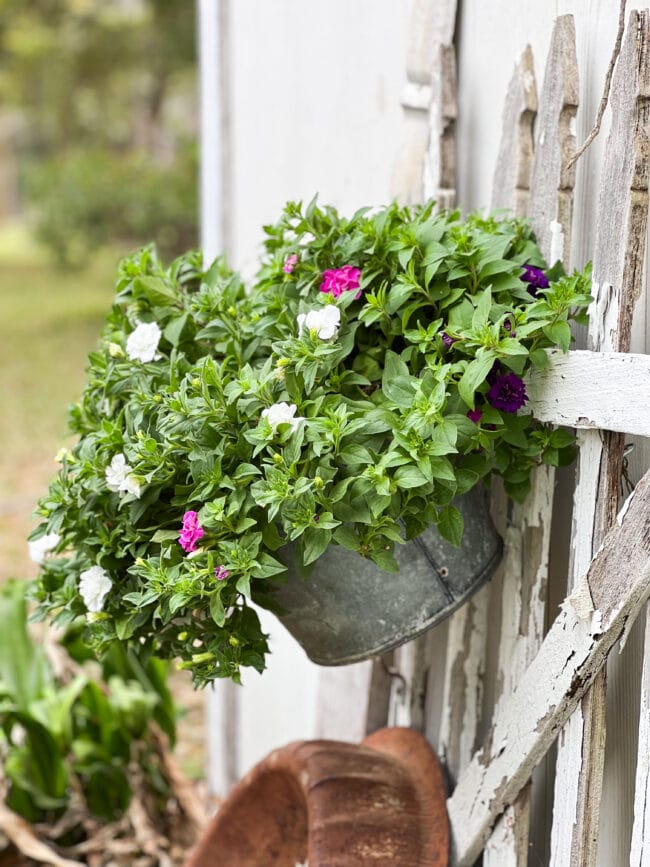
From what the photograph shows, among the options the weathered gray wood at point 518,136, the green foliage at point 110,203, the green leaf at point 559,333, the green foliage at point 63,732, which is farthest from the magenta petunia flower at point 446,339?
the green foliage at point 110,203

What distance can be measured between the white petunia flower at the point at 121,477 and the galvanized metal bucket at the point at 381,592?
0.19 metres

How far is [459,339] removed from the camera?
1.13 meters

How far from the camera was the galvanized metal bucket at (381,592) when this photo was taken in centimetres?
124

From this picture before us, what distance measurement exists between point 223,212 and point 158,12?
1007 cm

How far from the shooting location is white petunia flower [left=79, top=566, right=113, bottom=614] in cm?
122

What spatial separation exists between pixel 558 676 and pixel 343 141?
4.39 feet

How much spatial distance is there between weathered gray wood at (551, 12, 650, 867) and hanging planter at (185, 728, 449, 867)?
0.26 metres

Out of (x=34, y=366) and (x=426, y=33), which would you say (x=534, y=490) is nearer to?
(x=426, y=33)

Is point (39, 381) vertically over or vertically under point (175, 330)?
under

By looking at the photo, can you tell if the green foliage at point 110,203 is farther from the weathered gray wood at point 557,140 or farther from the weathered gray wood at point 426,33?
the weathered gray wood at point 557,140

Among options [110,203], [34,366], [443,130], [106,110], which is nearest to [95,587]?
[443,130]

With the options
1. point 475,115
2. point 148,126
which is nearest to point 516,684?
point 475,115

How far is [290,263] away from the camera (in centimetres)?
128

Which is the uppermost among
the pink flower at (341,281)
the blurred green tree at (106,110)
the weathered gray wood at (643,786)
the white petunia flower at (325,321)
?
the blurred green tree at (106,110)
